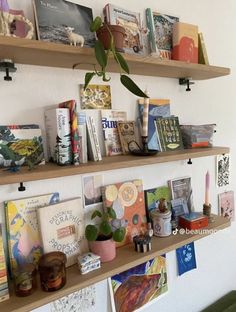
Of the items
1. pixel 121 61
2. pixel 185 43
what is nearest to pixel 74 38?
pixel 121 61

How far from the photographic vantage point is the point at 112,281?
3.55 feet

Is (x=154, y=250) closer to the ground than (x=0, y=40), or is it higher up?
closer to the ground

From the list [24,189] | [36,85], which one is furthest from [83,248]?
[36,85]

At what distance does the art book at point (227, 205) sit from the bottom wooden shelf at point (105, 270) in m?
0.24

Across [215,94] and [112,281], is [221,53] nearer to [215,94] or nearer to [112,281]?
[215,94]

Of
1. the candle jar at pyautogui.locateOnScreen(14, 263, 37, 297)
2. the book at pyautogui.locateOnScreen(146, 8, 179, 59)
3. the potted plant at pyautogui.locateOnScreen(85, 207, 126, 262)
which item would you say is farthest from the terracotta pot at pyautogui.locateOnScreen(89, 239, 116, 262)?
the book at pyautogui.locateOnScreen(146, 8, 179, 59)

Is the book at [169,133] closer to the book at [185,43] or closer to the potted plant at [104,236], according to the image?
the book at [185,43]

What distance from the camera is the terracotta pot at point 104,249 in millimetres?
933

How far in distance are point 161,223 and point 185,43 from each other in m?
0.78

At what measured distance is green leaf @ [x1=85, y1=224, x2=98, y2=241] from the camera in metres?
0.92

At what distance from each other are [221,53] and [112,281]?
1.29 m

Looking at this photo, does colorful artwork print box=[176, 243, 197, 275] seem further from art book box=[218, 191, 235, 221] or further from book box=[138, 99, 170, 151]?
book box=[138, 99, 170, 151]

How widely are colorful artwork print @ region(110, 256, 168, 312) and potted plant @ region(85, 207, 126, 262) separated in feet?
0.70

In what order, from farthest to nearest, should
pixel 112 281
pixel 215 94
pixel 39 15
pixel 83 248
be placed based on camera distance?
pixel 215 94 → pixel 112 281 → pixel 83 248 → pixel 39 15
